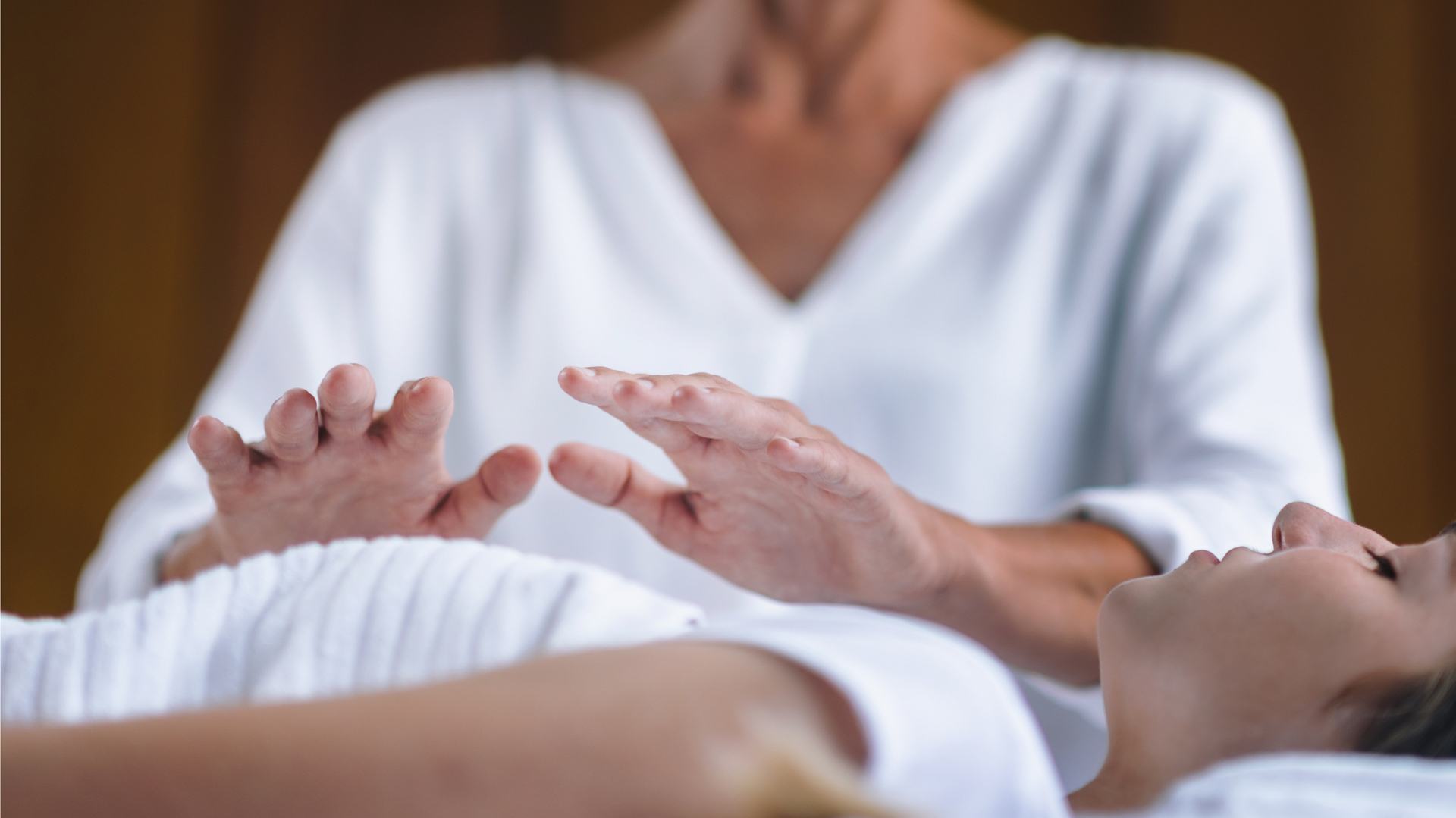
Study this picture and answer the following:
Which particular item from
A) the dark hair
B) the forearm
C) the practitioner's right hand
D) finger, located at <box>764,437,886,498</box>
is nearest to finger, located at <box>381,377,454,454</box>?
the practitioner's right hand

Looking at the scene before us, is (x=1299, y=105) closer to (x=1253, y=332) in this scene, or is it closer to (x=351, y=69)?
(x=1253, y=332)

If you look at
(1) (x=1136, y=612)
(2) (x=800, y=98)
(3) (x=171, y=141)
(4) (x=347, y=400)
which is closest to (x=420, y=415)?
(4) (x=347, y=400)

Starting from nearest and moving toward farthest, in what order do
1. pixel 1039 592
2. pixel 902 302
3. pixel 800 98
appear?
pixel 1039 592 < pixel 902 302 < pixel 800 98

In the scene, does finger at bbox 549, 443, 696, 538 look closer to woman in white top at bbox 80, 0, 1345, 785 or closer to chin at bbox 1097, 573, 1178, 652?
woman in white top at bbox 80, 0, 1345, 785

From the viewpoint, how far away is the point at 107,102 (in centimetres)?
108

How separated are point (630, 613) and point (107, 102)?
1.00 m

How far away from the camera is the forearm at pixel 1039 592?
1.55 feet

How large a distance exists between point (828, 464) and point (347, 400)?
163mm

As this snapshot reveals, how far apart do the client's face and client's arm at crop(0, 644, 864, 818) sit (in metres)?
0.14

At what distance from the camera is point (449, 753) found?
0.26 meters

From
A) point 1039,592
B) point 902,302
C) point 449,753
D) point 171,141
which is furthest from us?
point 171,141

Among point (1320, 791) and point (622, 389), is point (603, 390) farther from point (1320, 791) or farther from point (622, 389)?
point (1320, 791)

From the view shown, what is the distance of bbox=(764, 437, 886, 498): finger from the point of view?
14.3 inches

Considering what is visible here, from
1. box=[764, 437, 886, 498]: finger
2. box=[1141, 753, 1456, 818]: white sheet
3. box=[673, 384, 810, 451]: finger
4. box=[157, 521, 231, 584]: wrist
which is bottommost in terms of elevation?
box=[157, 521, 231, 584]: wrist
